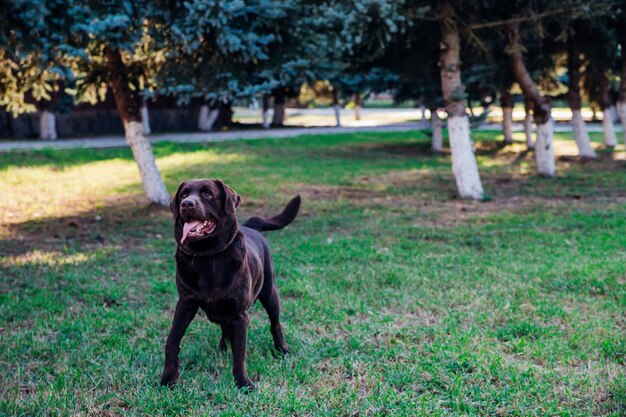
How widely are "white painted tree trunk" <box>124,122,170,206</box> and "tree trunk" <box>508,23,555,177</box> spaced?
7.38m

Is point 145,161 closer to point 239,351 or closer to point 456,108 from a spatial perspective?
point 456,108

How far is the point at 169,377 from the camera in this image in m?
4.11

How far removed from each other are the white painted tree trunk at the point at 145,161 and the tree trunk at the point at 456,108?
5.38m

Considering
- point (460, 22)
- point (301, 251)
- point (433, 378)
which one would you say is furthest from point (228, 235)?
point (460, 22)

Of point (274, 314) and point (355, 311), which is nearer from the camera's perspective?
point (274, 314)

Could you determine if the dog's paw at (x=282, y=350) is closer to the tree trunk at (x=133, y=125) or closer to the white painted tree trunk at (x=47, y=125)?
the tree trunk at (x=133, y=125)

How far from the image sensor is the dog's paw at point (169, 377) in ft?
13.4

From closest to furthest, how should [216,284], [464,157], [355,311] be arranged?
[216,284], [355,311], [464,157]

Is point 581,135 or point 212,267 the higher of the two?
point 581,135

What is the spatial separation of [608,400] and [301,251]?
15.6ft

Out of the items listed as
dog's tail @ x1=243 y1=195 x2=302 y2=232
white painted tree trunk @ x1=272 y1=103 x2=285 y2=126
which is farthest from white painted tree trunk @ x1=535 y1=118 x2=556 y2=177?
white painted tree trunk @ x1=272 y1=103 x2=285 y2=126

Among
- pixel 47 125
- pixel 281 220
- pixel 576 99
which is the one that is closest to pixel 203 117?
pixel 47 125

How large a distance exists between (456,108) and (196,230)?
931 cm

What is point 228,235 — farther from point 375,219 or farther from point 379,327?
point 375,219
